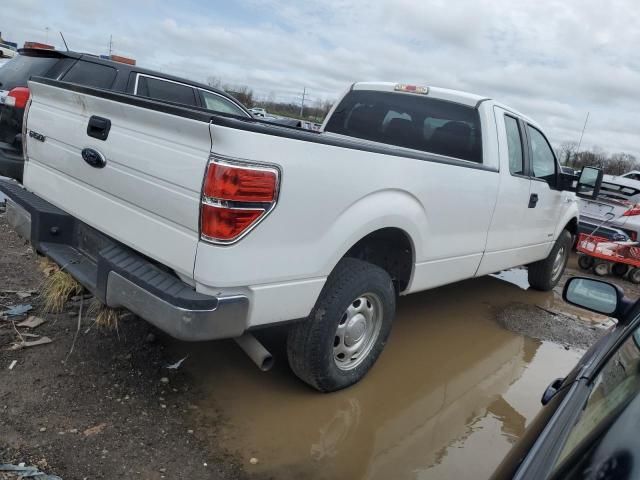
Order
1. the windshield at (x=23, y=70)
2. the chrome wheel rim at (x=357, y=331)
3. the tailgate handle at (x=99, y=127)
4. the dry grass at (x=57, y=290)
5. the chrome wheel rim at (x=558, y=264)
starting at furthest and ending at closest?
1. the chrome wheel rim at (x=558, y=264)
2. the windshield at (x=23, y=70)
3. the dry grass at (x=57, y=290)
4. the chrome wheel rim at (x=357, y=331)
5. the tailgate handle at (x=99, y=127)

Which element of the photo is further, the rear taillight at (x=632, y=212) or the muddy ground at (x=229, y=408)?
the rear taillight at (x=632, y=212)

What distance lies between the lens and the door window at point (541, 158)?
5.44 m

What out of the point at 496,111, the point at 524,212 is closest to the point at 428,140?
the point at 496,111

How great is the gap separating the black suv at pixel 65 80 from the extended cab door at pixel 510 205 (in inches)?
110

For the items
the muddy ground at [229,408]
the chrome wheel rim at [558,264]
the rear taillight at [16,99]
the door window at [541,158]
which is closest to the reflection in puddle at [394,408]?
the muddy ground at [229,408]

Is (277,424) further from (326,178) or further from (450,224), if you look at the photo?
(450,224)

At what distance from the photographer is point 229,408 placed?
3229 mm

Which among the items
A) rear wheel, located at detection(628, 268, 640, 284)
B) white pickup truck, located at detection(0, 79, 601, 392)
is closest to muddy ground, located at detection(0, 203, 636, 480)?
white pickup truck, located at detection(0, 79, 601, 392)

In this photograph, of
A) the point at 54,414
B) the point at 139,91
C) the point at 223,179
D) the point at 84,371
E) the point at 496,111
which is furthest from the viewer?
the point at 139,91

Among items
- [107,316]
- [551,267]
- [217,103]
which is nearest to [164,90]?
[217,103]

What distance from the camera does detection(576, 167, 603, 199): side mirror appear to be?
5879 mm

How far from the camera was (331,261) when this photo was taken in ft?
9.73

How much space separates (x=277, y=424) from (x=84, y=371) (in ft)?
4.19

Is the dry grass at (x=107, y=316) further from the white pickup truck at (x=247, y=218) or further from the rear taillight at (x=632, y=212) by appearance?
the rear taillight at (x=632, y=212)
